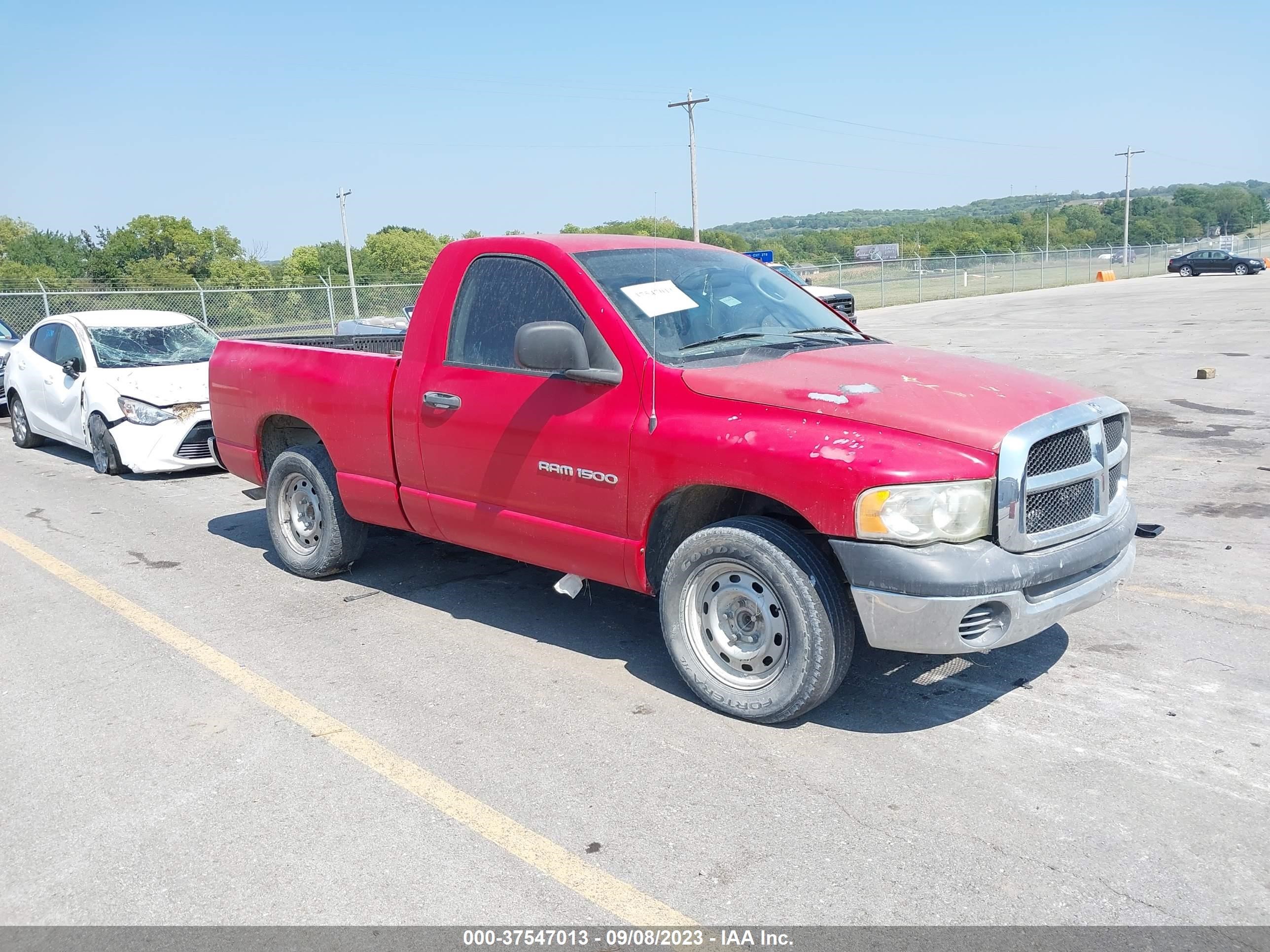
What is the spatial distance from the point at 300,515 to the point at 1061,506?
14.6ft

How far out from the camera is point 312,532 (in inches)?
255

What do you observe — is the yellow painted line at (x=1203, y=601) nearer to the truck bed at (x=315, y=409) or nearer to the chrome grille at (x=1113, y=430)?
the chrome grille at (x=1113, y=430)

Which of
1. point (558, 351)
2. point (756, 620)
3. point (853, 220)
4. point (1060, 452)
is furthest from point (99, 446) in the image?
point (853, 220)

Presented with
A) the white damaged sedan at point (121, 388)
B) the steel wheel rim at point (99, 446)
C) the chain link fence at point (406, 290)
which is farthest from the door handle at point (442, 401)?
the steel wheel rim at point (99, 446)

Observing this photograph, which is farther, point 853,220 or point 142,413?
point 853,220

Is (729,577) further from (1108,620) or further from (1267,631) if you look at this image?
(1267,631)

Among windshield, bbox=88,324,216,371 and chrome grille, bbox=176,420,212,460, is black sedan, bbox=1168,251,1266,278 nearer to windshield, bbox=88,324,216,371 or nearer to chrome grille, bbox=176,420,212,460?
windshield, bbox=88,324,216,371

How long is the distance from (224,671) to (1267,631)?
498 cm

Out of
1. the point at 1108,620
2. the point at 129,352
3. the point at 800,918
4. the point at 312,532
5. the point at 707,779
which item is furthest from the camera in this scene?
the point at 129,352

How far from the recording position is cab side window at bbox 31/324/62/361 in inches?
451

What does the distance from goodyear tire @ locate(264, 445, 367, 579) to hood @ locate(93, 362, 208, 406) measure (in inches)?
157

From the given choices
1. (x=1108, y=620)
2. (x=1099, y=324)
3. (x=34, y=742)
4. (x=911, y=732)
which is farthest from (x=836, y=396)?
(x=1099, y=324)

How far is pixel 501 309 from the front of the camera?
16.8 ft

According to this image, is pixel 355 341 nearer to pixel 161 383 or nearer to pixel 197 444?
pixel 197 444
